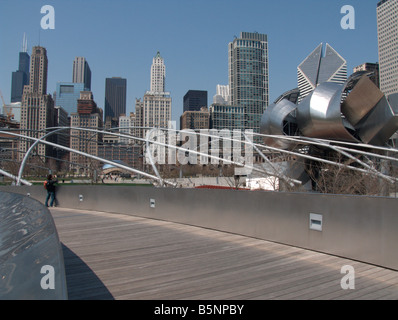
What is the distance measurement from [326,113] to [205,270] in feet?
110

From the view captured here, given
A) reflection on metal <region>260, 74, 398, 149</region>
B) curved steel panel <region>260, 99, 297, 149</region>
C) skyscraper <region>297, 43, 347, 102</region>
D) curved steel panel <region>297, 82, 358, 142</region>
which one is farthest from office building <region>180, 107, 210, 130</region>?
reflection on metal <region>260, 74, 398, 149</region>

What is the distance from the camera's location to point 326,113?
3497 centimetres

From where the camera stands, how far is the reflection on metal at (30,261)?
6.67 ft

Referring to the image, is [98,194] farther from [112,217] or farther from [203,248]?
[203,248]

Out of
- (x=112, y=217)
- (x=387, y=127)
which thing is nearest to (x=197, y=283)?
(x=112, y=217)

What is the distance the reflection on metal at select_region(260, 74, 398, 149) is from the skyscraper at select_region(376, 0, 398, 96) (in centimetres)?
6602

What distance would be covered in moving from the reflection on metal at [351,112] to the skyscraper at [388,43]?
66.0m

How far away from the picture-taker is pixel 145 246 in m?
6.92

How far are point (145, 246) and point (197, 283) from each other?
269cm

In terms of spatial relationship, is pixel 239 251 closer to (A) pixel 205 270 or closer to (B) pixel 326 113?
(A) pixel 205 270
